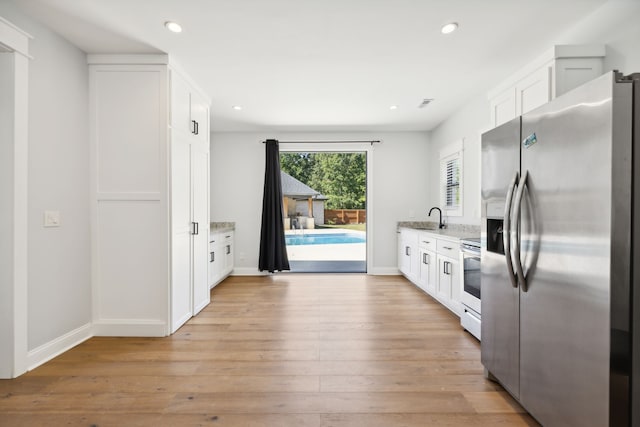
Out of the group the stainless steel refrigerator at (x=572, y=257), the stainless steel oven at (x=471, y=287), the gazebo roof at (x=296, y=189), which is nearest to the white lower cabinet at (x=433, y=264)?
the stainless steel oven at (x=471, y=287)

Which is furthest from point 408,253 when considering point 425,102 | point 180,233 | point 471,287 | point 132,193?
point 132,193

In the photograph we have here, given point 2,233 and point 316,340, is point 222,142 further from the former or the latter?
point 316,340

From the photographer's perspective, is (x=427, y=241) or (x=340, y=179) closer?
(x=427, y=241)

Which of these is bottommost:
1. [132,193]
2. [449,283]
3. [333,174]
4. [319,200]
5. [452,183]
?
[449,283]

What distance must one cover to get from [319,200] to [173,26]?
5.19m

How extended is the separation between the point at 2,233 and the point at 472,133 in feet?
15.2

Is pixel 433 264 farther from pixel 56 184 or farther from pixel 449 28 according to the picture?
pixel 56 184

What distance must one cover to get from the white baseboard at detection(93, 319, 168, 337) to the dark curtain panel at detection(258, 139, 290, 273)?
254 centimetres

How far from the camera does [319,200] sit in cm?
727

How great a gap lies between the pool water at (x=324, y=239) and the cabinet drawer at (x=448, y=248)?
12.6 ft

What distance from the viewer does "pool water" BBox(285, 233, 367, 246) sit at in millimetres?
7207

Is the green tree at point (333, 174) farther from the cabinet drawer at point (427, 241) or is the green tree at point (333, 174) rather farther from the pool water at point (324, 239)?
the cabinet drawer at point (427, 241)

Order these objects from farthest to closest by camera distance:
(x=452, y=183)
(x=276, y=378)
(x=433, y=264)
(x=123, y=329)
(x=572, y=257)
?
(x=452, y=183)
(x=433, y=264)
(x=123, y=329)
(x=276, y=378)
(x=572, y=257)

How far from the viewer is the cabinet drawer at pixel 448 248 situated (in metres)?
3.23
